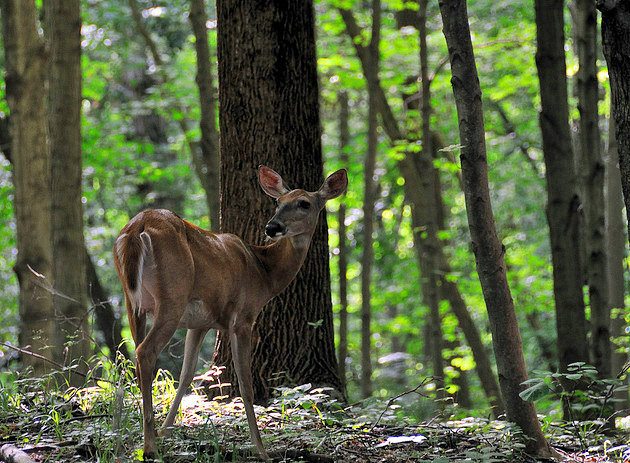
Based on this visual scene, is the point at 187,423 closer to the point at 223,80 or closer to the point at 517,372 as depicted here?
the point at 517,372

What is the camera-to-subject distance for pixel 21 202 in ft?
30.6

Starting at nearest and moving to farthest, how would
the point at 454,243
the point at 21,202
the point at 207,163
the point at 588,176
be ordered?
1. the point at 588,176
2. the point at 21,202
3. the point at 207,163
4. the point at 454,243

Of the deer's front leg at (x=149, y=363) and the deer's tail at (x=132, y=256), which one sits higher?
the deer's tail at (x=132, y=256)

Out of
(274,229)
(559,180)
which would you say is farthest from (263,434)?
(559,180)

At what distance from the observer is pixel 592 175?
854 cm

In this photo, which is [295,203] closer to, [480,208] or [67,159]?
[480,208]

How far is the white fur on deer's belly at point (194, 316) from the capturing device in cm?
485

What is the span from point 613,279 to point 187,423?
6.08 m

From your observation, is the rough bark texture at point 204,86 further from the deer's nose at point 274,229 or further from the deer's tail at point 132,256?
the deer's tail at point 132,256

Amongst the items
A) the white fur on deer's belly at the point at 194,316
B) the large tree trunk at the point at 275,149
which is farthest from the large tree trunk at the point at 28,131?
the white fur on deer's belly at the point at 194,316

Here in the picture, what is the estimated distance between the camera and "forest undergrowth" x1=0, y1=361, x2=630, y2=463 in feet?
15.6

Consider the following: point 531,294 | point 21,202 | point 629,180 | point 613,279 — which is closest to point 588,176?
point 613,279

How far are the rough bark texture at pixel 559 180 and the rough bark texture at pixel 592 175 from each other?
65cm

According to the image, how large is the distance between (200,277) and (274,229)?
1.99 feet
